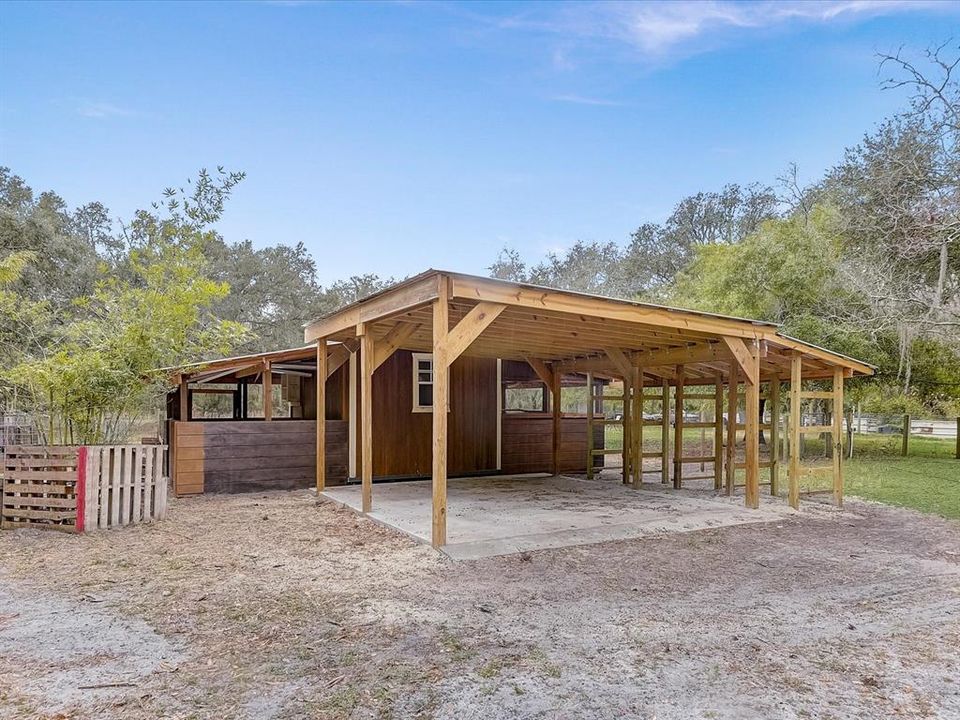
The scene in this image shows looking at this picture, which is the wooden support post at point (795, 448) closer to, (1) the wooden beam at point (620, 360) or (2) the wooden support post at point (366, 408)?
(1) the wooden beam at point (620, 360)

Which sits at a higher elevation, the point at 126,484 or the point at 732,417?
the point at 732,417

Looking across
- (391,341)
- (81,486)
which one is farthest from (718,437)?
(81,486)

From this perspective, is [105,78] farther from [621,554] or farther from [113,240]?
[113,240]

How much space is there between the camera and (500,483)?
8.81 m

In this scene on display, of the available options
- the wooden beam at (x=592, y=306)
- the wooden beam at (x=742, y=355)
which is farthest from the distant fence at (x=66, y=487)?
the wooden beam at (x=742, y=355)

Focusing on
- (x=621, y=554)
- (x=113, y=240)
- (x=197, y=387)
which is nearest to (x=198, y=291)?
(x=197, y=387)

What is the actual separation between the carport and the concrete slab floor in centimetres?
10

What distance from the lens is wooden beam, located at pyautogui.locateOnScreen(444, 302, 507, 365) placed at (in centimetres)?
462

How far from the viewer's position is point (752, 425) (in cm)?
640

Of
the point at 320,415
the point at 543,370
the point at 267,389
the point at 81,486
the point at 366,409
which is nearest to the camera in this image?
the point at 81,486

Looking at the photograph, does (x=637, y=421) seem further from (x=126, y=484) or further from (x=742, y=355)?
(x=126, y=484)

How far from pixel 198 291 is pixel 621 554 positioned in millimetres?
4845

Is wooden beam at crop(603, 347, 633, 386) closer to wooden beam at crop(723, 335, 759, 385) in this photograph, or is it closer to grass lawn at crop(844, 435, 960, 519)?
wooden beam at crop(723, 335, 759, 385)

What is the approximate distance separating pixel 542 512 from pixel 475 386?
11.7 ft
